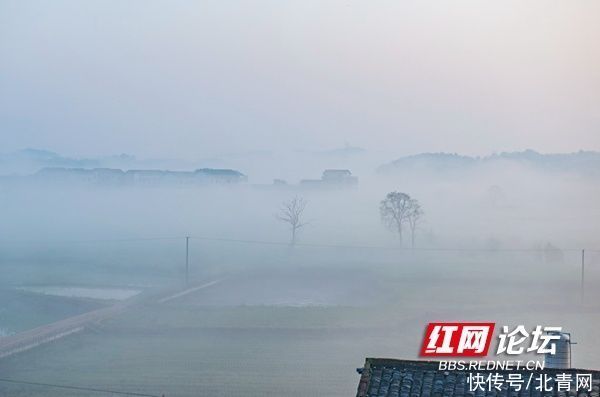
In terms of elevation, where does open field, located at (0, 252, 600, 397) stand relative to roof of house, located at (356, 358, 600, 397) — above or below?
below

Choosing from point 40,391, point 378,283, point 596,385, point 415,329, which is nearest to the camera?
point 596,385

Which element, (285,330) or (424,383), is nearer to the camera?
(424,383)

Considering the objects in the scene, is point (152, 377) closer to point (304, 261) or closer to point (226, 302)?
point (226, 302)

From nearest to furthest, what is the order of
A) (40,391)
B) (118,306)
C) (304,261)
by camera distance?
1. (40,391)
2. (118,306)
3. (304,261)

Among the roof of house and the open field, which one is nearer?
the roof of house

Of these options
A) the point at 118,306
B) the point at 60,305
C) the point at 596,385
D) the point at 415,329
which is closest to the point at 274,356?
the point at 415,329

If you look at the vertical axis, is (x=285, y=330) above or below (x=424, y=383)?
below

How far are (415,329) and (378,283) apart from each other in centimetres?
331

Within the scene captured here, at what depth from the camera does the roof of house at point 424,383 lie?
5.50 metres

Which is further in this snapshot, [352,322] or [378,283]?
[378,283]

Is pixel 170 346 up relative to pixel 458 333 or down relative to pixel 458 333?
down

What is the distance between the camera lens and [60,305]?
1725 cm

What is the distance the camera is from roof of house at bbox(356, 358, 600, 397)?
5.50m

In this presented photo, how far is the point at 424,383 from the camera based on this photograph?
5582mm
